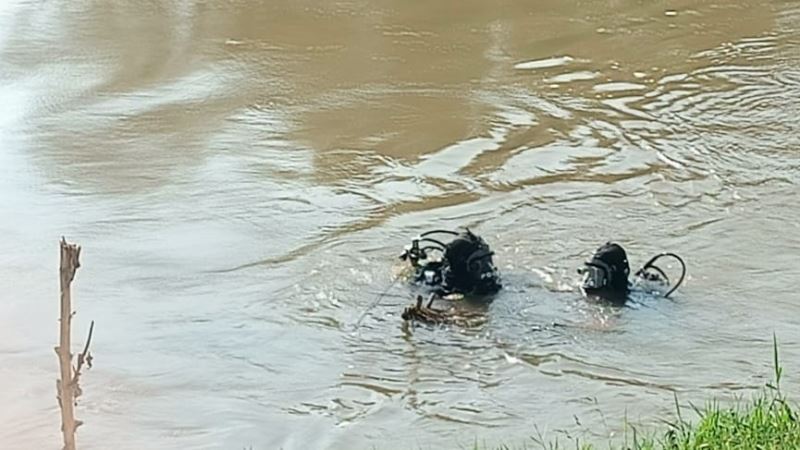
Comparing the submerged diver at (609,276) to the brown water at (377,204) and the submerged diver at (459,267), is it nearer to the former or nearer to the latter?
the brown water at (377,204)

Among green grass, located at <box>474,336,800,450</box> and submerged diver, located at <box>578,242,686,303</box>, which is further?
submerged diver, located at <box>578,242,686,303</box>

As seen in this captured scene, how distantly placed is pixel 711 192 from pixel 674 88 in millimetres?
2100

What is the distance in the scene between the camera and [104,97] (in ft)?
36.9

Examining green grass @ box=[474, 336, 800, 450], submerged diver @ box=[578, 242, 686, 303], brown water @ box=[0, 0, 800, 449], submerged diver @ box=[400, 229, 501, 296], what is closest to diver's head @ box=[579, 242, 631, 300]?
submerged diver @ box=[578, 242, 686, 303]

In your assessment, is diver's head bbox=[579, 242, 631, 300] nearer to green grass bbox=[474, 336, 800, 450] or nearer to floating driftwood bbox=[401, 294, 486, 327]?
floating driftwood bbox=[401, 294, 486, 327]

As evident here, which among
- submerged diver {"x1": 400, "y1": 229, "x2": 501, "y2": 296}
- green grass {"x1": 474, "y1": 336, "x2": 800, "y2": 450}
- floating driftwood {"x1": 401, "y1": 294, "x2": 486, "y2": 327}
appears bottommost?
floating driftwood {"x1": 401, "y1": 294, "x2": 486, "y2": 327}

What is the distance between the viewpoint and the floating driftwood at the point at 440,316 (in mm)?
7531

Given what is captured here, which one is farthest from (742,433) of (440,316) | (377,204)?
(377,204)

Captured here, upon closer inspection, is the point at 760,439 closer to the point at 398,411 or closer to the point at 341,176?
the point at 398,411

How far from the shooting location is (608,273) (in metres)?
7.73

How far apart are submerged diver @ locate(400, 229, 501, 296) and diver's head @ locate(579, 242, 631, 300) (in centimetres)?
49

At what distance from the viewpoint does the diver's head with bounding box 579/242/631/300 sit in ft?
25.2

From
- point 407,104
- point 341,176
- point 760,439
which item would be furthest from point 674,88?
point 760,439

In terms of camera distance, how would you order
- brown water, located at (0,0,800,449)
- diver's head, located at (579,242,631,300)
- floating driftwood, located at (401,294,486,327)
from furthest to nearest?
diver's head, located at (579,242,631,300)
floating driftwood, located at (401,294,486,327)
brown water, located at (0,0,800,449)
